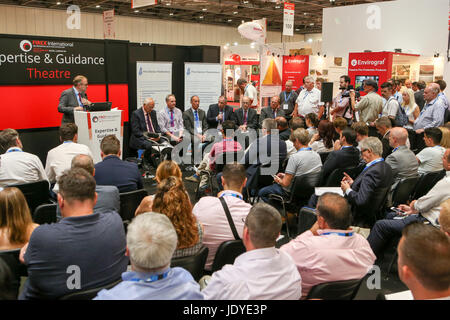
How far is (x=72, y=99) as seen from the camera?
6492 millimetres

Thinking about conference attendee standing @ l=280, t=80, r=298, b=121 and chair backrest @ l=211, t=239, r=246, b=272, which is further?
conference attendee standing @ l=280, t=80, r=298, b=121

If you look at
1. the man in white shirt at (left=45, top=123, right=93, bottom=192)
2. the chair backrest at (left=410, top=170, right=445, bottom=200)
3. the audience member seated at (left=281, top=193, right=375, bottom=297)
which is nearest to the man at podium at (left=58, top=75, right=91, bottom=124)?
the man in white shirt at (left=45, top=123, right=93, bottom=192)

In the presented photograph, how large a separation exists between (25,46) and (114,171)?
4.20m


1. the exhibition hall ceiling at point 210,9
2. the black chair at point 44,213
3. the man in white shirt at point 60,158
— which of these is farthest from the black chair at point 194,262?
the exhibition hall ceiling at point 210,9

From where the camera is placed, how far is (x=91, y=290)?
188cm

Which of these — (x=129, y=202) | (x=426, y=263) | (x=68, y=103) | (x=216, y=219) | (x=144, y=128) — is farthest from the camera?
(x=144, y=128)

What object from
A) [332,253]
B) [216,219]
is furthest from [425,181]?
[216,219]

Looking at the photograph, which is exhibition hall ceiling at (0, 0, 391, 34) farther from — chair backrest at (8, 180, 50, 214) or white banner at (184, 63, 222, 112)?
chair backrest at (8, 180, 50, 214)

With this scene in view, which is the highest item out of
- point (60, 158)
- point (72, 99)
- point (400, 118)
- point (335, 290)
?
point (72, 99)

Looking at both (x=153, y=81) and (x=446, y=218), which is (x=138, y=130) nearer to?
(x=153, y=81)

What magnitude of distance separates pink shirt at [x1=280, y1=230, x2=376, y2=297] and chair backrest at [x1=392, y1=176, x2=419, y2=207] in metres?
2.09

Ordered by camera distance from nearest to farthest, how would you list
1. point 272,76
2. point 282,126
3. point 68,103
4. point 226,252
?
point 226,252 < point 282,126 < point 68,103 < point 272,76

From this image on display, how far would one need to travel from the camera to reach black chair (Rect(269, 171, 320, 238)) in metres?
4.35
